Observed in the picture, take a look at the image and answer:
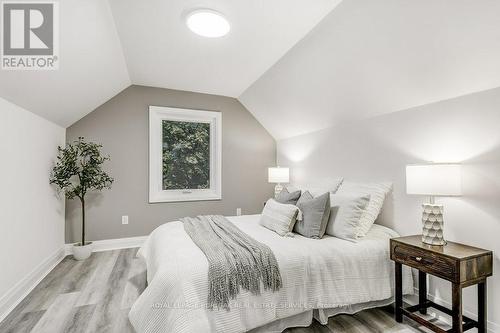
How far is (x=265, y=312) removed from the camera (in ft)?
5.60

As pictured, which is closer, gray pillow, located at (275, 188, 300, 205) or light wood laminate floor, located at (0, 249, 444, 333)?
light wood laminate floor, located at (0, 249, 444, 333)

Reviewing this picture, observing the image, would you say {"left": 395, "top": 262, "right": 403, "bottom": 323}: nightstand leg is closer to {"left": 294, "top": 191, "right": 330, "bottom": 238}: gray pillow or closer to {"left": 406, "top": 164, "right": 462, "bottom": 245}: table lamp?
{"left": 406, "top": 164, "right": 462, "bottom": 245}: table lamp

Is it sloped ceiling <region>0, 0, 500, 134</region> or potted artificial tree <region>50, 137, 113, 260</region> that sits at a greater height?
sloped ceiling <region>0, 0, 500, 134</region>

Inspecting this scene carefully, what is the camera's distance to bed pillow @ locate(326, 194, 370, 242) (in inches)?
87.4

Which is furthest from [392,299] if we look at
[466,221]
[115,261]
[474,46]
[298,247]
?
[115,261]

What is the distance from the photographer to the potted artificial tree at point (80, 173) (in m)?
3.09

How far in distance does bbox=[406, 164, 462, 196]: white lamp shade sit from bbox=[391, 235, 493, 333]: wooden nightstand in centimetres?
40

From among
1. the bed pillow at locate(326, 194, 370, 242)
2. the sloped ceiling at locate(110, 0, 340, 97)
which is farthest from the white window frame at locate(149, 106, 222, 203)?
the bed pillow at locate(326, 194, 370, 242)

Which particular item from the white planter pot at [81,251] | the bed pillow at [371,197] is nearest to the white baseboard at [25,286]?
the white planter pot at [81,251]

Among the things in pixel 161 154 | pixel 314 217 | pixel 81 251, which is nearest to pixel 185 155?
pixel 161 154

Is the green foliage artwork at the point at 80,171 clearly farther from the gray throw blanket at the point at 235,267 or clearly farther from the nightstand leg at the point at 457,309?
the nightstand leg at the point at 457,309

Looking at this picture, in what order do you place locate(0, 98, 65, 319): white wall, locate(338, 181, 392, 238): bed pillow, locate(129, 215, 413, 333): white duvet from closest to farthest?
locate(129, 215, 413, 333): white duvet
locate(0, 98, 65, 319): white wall
locate(338, 181, 392, 238): bed pillow

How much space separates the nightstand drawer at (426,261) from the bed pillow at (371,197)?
343mm

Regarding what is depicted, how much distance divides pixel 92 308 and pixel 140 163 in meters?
2.22
